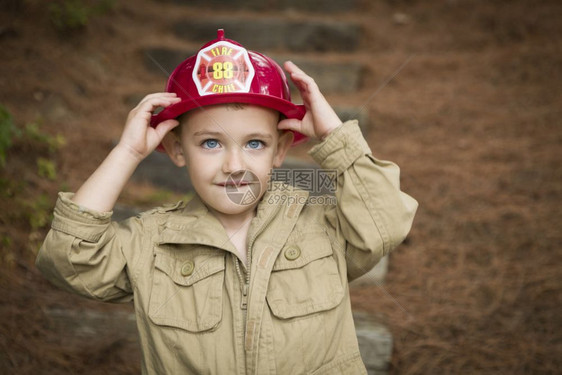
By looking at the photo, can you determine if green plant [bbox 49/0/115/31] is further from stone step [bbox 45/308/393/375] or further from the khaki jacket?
the khaki jacket

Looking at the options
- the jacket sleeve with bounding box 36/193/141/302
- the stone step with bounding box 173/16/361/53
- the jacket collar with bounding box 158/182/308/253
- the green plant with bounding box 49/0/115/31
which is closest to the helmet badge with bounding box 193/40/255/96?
the jacket collar with bounding box 158/182/308/253

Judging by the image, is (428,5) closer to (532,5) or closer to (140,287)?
(532,5)

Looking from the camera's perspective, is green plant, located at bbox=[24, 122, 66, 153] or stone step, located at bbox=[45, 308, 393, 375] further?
green plant, located at bbox=[24, 122, 66, 153]

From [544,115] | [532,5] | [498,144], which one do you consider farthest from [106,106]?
[532,5]

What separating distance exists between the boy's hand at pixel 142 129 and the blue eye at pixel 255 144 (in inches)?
12.5

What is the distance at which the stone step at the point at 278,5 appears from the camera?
20.6 feet

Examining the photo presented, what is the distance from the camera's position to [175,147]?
81.7 inches

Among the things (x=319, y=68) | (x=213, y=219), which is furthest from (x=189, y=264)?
(x=319, y=68)

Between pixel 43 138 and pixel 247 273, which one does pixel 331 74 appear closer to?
pixel 43 138

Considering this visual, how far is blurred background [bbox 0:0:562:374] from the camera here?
8.68 feet

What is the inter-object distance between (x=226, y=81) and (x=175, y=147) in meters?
0.43

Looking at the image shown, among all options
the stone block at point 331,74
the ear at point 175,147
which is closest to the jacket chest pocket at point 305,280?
the ear at point 175,147

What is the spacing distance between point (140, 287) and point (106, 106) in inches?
118

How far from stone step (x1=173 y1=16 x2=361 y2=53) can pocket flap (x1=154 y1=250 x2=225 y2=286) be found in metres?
4.04
